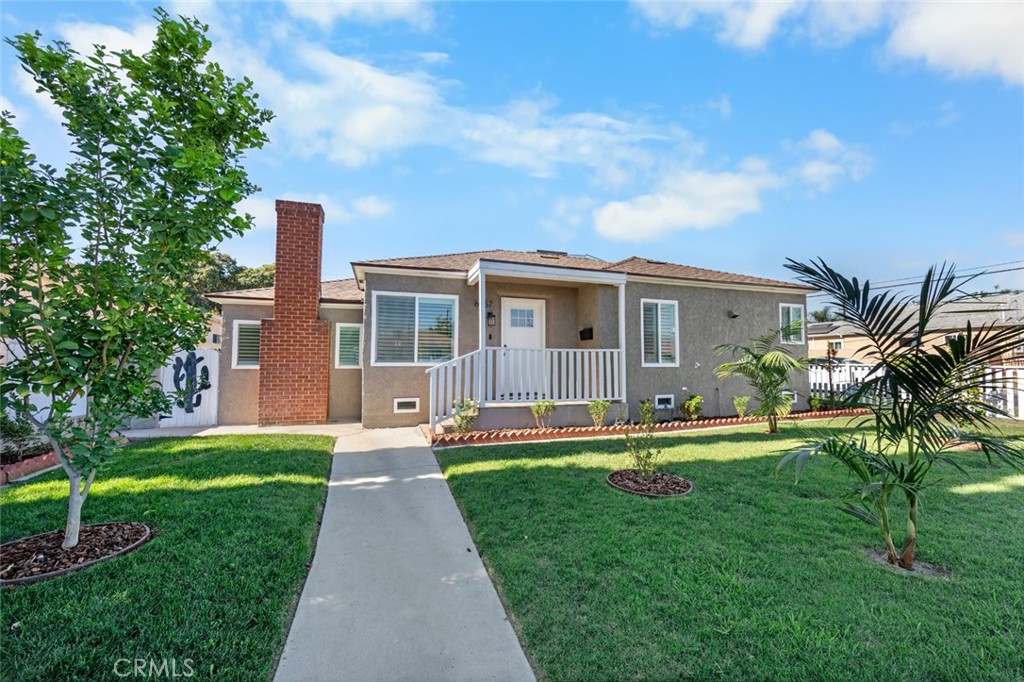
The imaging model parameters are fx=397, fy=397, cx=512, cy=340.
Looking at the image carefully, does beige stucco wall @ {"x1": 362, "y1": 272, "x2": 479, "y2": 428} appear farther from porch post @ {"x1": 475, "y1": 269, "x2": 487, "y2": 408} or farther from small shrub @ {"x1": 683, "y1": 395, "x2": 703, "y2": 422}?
small shrub @ {"x1": 683, "y1": 395, "x2": 703, "y2": 422}

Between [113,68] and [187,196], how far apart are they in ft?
3.49

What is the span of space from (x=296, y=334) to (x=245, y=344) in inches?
66.2

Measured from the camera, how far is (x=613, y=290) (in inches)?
370

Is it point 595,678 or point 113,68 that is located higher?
point 113,68

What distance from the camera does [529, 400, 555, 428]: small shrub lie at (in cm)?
812

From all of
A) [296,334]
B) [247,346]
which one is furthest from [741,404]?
[247,346]

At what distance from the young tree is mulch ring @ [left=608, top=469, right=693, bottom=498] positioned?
15.8 ft

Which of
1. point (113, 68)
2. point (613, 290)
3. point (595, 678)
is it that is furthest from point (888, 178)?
point (113, 68)

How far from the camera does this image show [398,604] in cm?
270

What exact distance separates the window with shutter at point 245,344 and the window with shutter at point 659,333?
9.53m

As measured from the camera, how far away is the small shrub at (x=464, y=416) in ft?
24.6

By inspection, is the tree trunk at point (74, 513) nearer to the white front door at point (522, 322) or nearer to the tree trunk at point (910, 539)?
the tree trunk at point (910, 539)

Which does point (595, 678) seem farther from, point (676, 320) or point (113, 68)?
point (676, 320)

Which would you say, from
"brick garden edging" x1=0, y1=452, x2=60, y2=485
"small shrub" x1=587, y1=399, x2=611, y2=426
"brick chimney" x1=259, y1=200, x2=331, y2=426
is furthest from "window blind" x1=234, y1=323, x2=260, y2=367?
"small shrub" x1=587, y1=399, x2=611, y2=426
